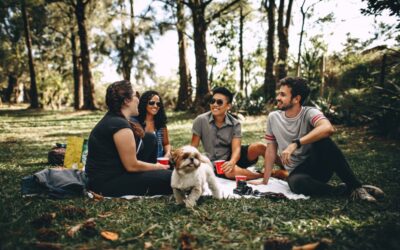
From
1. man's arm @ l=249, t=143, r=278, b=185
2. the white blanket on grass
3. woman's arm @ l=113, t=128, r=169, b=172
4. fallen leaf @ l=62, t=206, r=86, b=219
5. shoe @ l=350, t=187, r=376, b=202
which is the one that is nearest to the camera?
fallen leaf @ l=62, t=206, r=86, b=219

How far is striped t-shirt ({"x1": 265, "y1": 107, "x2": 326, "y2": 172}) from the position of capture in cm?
480

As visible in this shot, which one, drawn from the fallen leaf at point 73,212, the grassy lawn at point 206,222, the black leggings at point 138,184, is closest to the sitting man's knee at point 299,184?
the grassy lawn at point 206,222

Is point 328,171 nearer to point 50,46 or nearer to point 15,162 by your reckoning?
point 15,162

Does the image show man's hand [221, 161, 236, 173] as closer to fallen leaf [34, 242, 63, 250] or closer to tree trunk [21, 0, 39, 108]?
fallen leaf [34, 242, 63, 250]

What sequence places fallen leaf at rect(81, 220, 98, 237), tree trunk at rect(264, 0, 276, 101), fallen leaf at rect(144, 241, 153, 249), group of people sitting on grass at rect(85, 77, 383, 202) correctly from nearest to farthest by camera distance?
1. fallen leaf at rect(144, 241, 153, 249)
2. fallen leaf at rect(81, 220, 98, 237)
3. group of people sitting on grass at rect(85, 77, 383, 202)
4. tree trunk at rect(264, 0, 276, 101)

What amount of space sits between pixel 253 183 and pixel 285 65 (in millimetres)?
14767

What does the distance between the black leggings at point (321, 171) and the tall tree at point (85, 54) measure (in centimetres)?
2179

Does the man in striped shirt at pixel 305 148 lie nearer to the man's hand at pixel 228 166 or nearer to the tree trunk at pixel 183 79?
the man's hand at pixel 228 166

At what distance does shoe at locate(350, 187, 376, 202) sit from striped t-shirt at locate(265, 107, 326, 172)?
2.68 ft

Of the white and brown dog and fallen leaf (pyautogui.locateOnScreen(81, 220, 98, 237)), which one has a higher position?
the white and brown dog

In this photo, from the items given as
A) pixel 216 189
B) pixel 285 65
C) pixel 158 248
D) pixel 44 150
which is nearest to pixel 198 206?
pixel 216 189

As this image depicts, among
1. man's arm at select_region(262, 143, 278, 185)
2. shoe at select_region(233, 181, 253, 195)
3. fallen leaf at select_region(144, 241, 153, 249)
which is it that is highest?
man's arm at select_region(262, 143, 278, 185)

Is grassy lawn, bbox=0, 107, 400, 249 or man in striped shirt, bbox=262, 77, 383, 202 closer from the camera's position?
grassy lawn, bbox=0, 107, 400, 249

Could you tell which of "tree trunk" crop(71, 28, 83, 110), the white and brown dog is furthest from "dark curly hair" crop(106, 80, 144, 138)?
"tree trunk" crop(71, 28, 83, 110)
